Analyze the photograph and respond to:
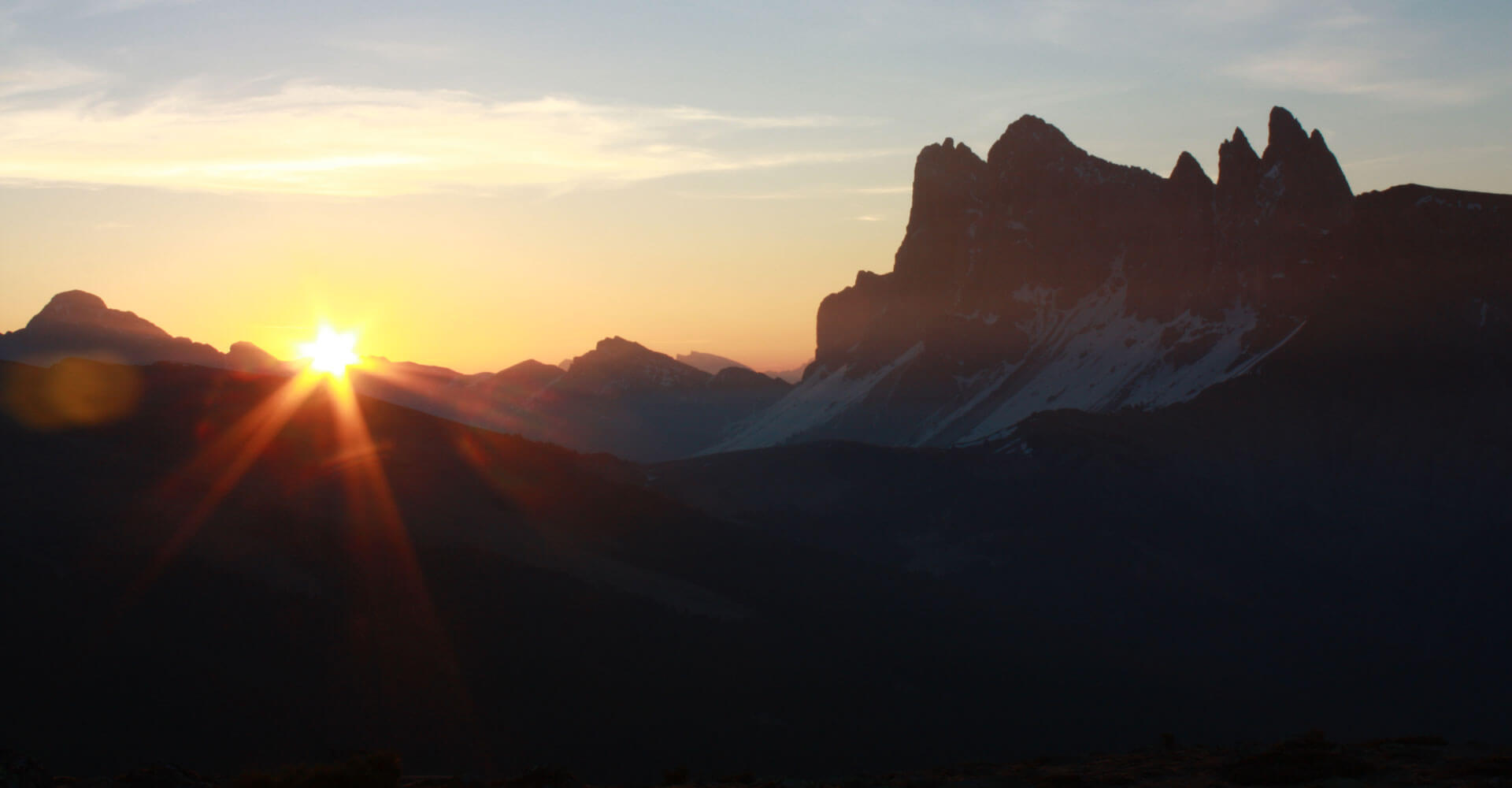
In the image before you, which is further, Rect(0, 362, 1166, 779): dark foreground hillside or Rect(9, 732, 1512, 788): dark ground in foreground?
Rect(0, 362, 1166, 779): dark foreground hillside

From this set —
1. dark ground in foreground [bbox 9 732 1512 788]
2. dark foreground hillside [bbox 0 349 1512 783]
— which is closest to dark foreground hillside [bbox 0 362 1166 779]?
dark foreground hillside [bbox 0 349 1512 783]

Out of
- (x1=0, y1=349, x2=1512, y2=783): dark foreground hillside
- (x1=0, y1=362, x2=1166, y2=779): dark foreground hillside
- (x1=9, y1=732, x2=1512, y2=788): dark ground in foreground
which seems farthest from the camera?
(x1=0, y1=349, x2=1512, y2=783): dark foreground hillside

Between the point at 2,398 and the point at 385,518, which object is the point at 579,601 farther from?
the point at 2,398

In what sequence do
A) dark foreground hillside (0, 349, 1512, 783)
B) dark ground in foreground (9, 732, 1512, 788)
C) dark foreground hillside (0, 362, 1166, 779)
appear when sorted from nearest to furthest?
1. dark ground in foreground (9, 732, 1512, 788)
2. dark foreground hillside (0, 362, 1166, 779)
3. dark foreground hillside (0, 349, 1512, 783)

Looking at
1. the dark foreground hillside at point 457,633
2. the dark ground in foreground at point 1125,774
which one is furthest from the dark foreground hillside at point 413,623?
the dark ground in foreground at point 1125,774

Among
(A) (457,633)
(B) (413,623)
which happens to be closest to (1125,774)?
(A) (457,633)

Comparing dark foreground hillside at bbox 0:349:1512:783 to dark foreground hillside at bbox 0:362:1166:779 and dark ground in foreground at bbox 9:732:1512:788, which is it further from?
dark ground in foreground at bbox 9:732:1512:788

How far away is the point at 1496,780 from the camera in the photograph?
3866 cm

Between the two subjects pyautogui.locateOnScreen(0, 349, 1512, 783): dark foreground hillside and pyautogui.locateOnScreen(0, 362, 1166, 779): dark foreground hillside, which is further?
pyautogui.locateOnScreen(0, 349, 1512, 783): dark foreground hillside

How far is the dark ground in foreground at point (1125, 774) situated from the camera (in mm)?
40344

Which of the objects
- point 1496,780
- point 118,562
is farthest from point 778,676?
point 1496,780

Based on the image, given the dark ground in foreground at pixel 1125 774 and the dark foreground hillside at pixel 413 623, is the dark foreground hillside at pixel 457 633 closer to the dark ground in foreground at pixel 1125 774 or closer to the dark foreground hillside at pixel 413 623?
the dark foreground hillside at pixel 413 623

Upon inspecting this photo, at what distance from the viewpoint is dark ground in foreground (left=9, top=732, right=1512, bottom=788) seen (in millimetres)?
40344

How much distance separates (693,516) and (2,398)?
266 ft
